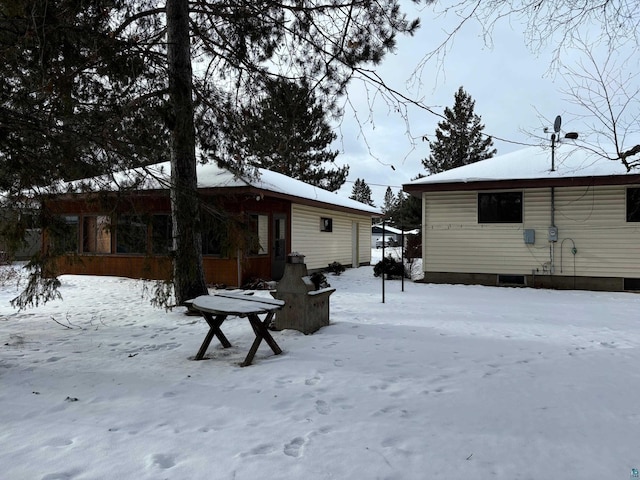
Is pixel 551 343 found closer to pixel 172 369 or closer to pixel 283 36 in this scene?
pixel 172 369

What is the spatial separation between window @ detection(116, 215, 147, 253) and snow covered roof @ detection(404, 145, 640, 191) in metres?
8.75

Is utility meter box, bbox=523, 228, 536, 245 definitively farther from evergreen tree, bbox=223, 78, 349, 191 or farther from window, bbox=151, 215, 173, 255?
window, bbox=151, 215, 173, 255

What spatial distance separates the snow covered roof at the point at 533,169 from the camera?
11134 millimetres

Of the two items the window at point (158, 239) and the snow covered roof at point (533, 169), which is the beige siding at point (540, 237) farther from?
the window at point (158, 239)

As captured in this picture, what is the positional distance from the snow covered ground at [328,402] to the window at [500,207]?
576cm

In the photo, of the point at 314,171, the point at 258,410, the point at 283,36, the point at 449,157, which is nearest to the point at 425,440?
the point at 258,410

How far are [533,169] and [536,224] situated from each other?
1574 mm

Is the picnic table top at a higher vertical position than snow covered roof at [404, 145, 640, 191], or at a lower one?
lower

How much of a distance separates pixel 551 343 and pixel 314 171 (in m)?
25.5

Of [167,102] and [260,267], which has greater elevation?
[167,102]

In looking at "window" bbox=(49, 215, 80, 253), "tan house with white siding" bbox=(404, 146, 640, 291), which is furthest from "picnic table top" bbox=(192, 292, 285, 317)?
"tan house with white siding" bbox=(404, 146, 640, 291)

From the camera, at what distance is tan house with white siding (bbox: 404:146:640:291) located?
435 inches

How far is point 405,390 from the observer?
3.67 metres

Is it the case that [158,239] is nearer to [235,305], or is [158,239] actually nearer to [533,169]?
[235,305]
